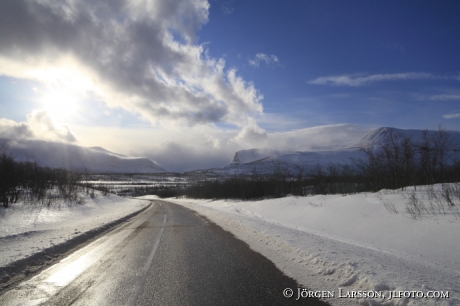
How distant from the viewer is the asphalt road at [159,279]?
13.7 ft

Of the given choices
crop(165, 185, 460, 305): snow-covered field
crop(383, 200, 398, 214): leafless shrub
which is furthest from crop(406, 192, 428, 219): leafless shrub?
crop(383, 200, 398, 214): leafless shrub

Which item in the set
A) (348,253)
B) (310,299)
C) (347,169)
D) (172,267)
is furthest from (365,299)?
(347,169)

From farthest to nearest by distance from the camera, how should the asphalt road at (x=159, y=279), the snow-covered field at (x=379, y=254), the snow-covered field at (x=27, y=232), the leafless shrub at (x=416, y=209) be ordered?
the leafless shrub at (x=416, y=209) → the snow-covered field at (x=27, y=232) → the snow-covered field at (x=379, y=254) → the asphalt road at (x=159, y=279)

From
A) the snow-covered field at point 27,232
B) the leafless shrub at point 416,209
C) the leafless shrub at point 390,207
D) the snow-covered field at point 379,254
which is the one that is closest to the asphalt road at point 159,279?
the snow-covered field at point 379,254

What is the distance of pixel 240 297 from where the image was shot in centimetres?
422

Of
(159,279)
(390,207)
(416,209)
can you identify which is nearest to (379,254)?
(416,209)

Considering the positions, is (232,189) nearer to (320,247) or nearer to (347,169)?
(347,169)

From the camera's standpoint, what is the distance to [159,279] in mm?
5121

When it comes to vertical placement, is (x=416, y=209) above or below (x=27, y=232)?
above

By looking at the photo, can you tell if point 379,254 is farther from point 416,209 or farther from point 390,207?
point 390,207

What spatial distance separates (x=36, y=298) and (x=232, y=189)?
2503 inches

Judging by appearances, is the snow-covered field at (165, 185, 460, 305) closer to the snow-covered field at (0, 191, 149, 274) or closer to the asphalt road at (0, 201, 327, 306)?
the asphalt road at (0, 201, 327, 306)

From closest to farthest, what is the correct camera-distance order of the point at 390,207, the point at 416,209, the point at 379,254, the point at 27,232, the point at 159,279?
the point at 159,279
the point at 379,254
the point at 27,232
the point at 416,209
the point at 390,207

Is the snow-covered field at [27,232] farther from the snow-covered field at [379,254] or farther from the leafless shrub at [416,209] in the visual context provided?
the leafless shrub at [416,209]
